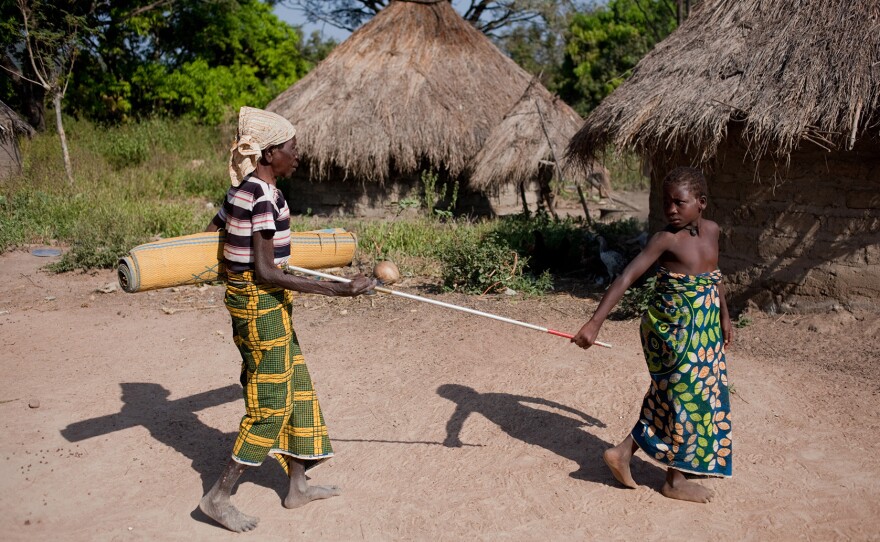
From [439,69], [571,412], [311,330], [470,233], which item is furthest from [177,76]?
[571,412]

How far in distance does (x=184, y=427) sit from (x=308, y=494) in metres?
1.18

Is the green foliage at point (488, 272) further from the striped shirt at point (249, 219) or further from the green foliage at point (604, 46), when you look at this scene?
the green foliage at point (604, 46)

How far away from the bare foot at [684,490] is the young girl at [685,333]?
0.41ft

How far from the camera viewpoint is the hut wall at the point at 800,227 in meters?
5.25

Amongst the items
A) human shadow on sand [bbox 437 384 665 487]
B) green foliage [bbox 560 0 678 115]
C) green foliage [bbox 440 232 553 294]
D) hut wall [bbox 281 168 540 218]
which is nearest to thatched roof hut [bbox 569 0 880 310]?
green foliage [bbox 440 232 553 294]

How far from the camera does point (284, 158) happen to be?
9.68 feet

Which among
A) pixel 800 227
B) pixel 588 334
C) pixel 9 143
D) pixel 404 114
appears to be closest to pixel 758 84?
pixel 800 227

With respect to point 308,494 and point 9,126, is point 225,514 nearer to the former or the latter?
point 308,494

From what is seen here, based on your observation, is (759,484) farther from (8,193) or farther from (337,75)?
(8,193)

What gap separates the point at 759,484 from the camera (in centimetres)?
338

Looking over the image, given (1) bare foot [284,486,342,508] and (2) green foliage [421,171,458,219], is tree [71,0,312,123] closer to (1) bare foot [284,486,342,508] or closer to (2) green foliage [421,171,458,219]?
(2) green foliage [421,171,458,219]

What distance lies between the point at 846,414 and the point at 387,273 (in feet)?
13.3

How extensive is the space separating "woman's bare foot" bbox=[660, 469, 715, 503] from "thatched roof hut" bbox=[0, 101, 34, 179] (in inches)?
422

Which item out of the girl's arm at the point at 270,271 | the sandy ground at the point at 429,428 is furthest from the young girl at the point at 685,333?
the girl's arm at the point at 270,271
